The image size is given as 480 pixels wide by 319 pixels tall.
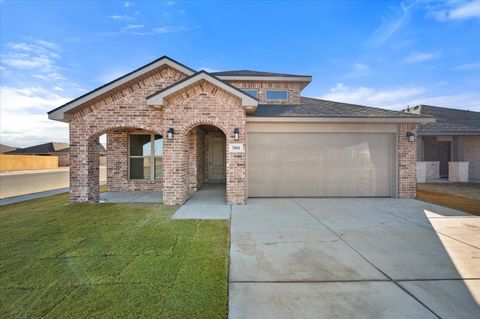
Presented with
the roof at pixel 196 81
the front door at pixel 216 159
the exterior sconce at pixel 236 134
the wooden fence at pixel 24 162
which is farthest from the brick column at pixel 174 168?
the wooden fence at pixel 24 162

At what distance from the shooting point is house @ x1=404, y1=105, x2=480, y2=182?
14.5 meters

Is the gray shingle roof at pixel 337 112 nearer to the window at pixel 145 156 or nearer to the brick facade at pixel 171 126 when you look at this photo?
the brick facade at pixel 171 126

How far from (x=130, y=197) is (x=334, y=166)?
8625 mm

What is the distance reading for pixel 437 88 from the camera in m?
16.1

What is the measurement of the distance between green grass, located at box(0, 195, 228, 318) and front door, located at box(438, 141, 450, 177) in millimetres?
18016

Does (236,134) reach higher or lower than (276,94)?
lower

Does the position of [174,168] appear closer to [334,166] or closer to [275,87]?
[334,166]

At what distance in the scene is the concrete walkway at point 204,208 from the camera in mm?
6512

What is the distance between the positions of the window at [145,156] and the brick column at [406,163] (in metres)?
10.5

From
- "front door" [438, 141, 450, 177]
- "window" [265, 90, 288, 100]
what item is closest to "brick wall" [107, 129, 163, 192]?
"window" [265, 90, 288, 100]

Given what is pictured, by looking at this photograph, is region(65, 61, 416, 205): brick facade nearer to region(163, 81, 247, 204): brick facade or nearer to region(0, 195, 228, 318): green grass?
region(163, 81, 247, 204): brick facade

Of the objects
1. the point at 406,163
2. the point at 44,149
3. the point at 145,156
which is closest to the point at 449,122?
the point at 406,163

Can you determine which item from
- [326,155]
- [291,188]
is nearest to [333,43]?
[326,155]

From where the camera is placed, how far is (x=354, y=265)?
3.65 m
